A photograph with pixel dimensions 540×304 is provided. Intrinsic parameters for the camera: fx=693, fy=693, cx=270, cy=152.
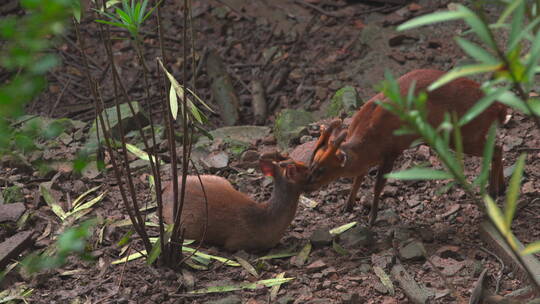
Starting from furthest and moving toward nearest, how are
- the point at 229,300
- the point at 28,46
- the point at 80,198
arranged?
the point at 80,198, the point at 229,300, the point at 28,46

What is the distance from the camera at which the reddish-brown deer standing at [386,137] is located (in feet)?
14.0

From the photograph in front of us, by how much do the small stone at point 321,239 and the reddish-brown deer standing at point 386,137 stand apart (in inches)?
11.6

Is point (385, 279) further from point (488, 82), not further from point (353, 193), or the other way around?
point (488, 82)

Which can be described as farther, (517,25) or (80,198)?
(80,198)

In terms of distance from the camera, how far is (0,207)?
14.5ft

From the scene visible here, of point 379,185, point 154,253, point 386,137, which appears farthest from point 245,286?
point 386,137

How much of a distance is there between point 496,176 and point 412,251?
935 millimetres

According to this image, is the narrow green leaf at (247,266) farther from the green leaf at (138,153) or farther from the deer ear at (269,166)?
the green leaf at (138,153)

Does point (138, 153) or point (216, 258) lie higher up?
point (138, 153)

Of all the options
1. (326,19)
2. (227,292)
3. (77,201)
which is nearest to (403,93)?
(227,292)

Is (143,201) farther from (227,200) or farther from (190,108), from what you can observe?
(190,108)

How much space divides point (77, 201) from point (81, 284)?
1.07 m

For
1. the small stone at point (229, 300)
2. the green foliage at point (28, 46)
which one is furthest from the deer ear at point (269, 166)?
the green foliage at point (28, 46)

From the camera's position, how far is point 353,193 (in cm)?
467
